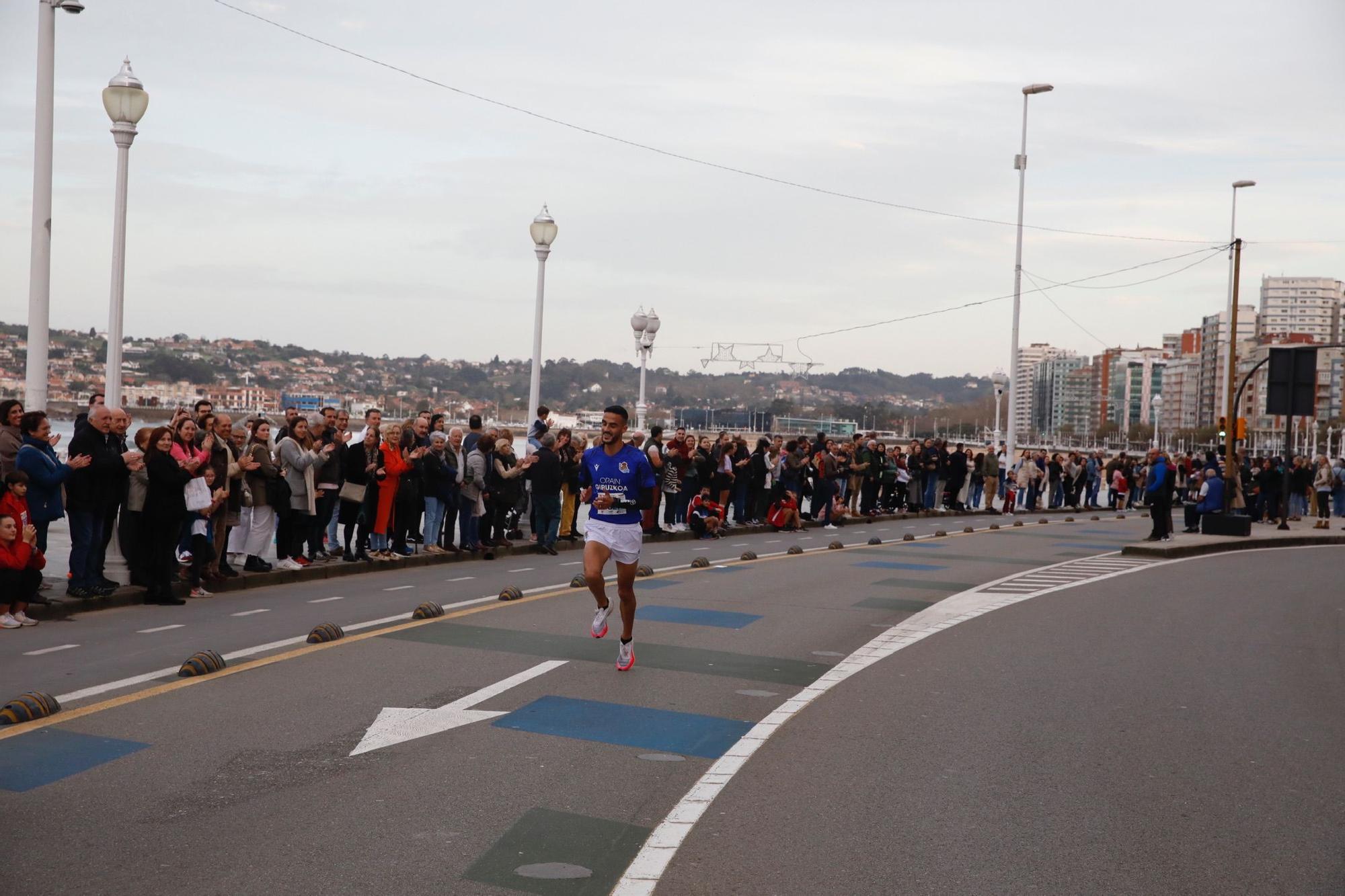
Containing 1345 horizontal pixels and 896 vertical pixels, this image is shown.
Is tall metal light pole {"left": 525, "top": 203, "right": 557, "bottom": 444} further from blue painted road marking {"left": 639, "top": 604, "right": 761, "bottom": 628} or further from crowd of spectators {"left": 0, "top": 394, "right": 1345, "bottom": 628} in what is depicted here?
blue painted road marking {"left": 639, "top": 604, "right": 761, "bottom": 628}

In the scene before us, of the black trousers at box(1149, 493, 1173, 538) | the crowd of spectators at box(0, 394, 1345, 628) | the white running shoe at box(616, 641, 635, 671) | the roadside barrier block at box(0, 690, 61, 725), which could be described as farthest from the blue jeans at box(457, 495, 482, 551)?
the black trousers at box(1149, 493, 1173, 538)

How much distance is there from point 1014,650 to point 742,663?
289 centimetres

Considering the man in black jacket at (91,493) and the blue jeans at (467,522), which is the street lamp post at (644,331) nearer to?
the blue jeans at (467,522)

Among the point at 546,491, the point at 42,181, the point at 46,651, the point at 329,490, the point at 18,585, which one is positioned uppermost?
the point at 42,181

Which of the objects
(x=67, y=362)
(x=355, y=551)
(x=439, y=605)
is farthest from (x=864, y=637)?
(x=67, y=362)

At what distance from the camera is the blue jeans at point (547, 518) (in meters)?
20.0

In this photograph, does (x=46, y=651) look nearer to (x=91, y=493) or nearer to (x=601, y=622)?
(x=91, y=493)

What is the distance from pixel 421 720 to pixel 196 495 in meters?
6.48

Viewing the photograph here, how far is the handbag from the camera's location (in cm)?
1311

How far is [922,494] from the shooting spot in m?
36.3

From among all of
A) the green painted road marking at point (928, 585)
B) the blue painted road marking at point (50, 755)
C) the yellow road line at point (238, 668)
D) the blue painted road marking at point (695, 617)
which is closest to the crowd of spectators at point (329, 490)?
the yellow road line at point (238, 668)

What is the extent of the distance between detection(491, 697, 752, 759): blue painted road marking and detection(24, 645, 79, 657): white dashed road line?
4.37 m

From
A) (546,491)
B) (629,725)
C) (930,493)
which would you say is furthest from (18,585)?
(930,493)

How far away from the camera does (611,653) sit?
1058 centimetres
